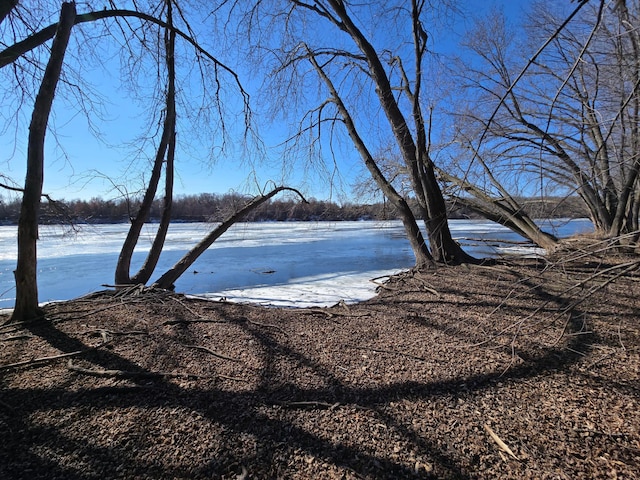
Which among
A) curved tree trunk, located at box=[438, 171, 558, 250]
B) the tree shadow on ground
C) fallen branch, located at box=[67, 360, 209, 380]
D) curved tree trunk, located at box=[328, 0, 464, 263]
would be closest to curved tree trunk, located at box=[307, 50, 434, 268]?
curved tree trunk, located at box=[328, 0, 464, 263]

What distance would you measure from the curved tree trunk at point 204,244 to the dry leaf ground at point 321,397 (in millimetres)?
2490

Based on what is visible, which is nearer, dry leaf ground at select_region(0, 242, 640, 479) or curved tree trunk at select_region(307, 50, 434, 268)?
dry leaf ground at select_region(0, 242, 640, 479)

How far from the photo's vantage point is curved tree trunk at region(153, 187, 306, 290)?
623 centimetres

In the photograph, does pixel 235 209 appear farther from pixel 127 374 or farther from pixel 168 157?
pixel 127 374

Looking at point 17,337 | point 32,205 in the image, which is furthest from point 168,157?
point 17,337

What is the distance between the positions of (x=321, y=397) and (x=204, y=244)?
5116 mm

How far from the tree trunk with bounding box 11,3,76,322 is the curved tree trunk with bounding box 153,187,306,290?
8.61 ft

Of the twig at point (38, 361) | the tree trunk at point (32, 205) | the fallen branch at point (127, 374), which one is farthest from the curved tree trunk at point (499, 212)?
the twig at point (38, 361)

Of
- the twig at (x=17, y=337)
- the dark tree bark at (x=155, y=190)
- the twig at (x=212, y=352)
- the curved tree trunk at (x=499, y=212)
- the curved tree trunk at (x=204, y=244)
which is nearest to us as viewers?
the twig at (x=212, y=352)

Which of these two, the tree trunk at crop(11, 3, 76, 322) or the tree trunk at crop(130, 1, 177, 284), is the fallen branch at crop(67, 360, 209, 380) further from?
the tree trunk at crop(130, 1, 177, 284)

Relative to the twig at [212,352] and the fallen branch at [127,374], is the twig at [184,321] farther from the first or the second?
the fallen branch at [127,374]

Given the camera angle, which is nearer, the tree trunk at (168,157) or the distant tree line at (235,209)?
the distant tree line at (235,209)

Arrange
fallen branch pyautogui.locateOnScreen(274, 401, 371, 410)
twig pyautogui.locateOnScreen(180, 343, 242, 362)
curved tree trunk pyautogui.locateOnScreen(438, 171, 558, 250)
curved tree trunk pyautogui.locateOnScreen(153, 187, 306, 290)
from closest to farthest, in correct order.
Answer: fallen branch pyautogui.locateOnScreen(274, 401, 371, 410) < twig pyautogui.locateOnScreen(180, 343, 242, 362) < curved tree trunk pyautogui.locateOnScreen(153, 187, 306, 290) < curved tree trunk pyautogui.locateOnScreen(438, 171, 558, 250)

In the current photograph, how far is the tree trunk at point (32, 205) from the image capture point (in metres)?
3.37
